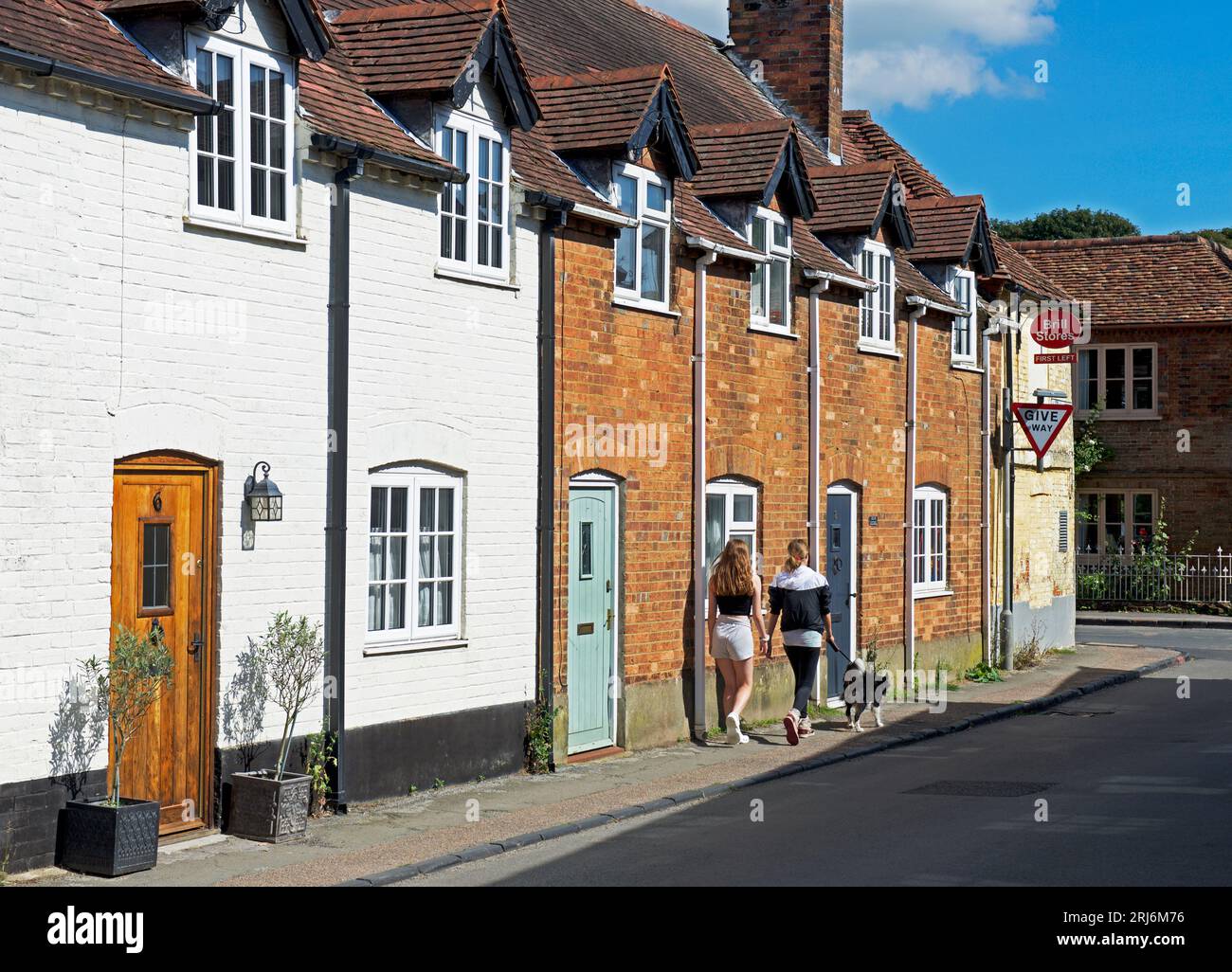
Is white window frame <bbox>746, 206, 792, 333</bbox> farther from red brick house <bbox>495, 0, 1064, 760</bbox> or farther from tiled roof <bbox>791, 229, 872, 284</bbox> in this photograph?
tiled roof <bbox>791, 229, 872, 284</bbox>

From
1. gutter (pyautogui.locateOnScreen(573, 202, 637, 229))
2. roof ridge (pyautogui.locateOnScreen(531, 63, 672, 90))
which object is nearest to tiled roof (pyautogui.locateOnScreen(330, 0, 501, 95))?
gutter (pyautogui.locateOnScreen(573, 202, 637, 229))

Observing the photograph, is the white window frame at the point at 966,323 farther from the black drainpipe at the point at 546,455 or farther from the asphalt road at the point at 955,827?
the black drainpipe at the point at 546,455

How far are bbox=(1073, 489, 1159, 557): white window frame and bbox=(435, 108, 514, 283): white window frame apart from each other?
27599mm

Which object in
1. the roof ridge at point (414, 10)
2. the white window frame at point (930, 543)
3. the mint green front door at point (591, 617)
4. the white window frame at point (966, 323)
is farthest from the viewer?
the white window frame at point (966, 323)

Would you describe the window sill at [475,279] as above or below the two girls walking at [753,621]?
above

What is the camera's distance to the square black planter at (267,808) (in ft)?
35.8

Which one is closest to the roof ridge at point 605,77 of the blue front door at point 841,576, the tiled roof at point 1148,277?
the blue front door at point 841,576

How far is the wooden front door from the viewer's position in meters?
10.5

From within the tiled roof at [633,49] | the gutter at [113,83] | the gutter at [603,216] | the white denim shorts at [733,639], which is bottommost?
the white denim shorts at [733,639]

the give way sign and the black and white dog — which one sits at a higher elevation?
the give way sign

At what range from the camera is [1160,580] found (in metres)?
37.7

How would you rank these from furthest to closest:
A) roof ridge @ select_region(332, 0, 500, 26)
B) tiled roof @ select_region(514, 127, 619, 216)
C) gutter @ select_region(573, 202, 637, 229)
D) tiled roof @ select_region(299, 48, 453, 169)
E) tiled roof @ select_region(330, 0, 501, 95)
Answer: gutter @ select_region(573, 202, 637, 229), tiled roof @ select_region(514, 127, 619, 216), roof ridge @ select_region(332, 0, 500, 26), tiled roof @ select_region(330, 0, 501, 95), tiled roof @ select_region(299, 48, 453, 169)

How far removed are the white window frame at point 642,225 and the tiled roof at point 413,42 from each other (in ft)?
8.11

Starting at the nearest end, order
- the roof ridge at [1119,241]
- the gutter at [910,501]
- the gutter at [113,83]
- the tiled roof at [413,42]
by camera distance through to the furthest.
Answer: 1. the gutter at [113,83]
2. the tiled roof at [413,42]
3. the gutter at [910,501]
4. the roof ridge at [1119,241]
